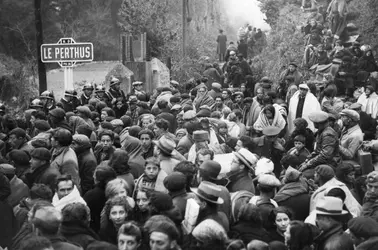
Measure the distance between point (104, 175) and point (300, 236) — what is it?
2553mm

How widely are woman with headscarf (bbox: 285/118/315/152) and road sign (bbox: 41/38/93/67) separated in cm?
573

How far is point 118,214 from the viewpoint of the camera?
290 inches

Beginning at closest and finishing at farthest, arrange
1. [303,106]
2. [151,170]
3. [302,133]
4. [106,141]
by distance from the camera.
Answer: [151,170]
[106,141]
[302,133]
[303,106]

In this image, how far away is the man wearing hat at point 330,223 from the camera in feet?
22.4

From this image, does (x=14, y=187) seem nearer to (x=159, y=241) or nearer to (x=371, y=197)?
(x=159, y=241)

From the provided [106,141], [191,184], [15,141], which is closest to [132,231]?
[191,184]

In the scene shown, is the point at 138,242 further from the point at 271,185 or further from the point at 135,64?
the point at 135,64

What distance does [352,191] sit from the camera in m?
9.31

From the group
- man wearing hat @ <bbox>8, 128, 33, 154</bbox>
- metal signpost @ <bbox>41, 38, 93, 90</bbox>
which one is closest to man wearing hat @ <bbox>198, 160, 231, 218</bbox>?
man wearing hat @ <bbox>8, 128, 33, 154</bbox>

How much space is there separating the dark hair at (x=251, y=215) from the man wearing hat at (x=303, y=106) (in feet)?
23.8

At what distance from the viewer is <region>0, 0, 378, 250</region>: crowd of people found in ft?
21.9

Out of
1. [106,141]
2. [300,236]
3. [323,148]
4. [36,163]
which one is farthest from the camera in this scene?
[323,148]

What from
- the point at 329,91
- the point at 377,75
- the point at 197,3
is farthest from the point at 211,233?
the point at 197,3

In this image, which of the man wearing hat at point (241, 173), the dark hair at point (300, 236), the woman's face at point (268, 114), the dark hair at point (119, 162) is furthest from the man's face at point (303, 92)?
the dark hair at point (300, 236)
